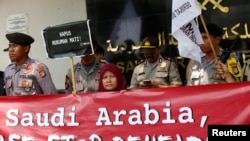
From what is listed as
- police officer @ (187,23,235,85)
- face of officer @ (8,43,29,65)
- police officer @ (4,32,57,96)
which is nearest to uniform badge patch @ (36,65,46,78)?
police officer @ (4,32,57,96)

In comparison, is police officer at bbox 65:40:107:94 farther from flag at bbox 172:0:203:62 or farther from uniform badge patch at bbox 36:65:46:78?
flag at bbox 172:0:203:62

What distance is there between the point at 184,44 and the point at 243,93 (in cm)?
72

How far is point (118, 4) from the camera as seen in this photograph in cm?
696

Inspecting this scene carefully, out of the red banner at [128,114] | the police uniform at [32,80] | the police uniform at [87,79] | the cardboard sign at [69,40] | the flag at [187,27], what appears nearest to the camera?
the red banner at [128,114]

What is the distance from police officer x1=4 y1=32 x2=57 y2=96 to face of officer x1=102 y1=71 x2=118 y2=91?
0.78 meters

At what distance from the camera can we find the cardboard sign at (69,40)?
14.2 feet

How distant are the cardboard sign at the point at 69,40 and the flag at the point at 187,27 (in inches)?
31.4

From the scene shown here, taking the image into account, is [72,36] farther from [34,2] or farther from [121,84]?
[34,2]

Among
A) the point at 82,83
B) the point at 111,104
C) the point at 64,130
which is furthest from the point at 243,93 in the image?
the point at 82,83

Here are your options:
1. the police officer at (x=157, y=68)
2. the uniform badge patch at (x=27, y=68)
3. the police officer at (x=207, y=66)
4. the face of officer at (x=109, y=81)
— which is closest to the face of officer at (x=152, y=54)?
the police officer at (x=157, y=68)

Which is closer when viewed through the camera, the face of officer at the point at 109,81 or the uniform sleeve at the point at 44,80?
the face of officer at the point at 109,81

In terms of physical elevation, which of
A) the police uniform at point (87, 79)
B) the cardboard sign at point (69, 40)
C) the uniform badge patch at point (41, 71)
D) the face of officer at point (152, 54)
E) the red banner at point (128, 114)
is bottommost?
the red banner at point (128, 114)

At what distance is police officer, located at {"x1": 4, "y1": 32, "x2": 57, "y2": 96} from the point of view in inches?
193

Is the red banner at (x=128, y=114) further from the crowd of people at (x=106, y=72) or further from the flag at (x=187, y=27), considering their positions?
the flag at (x=187, y=27)
